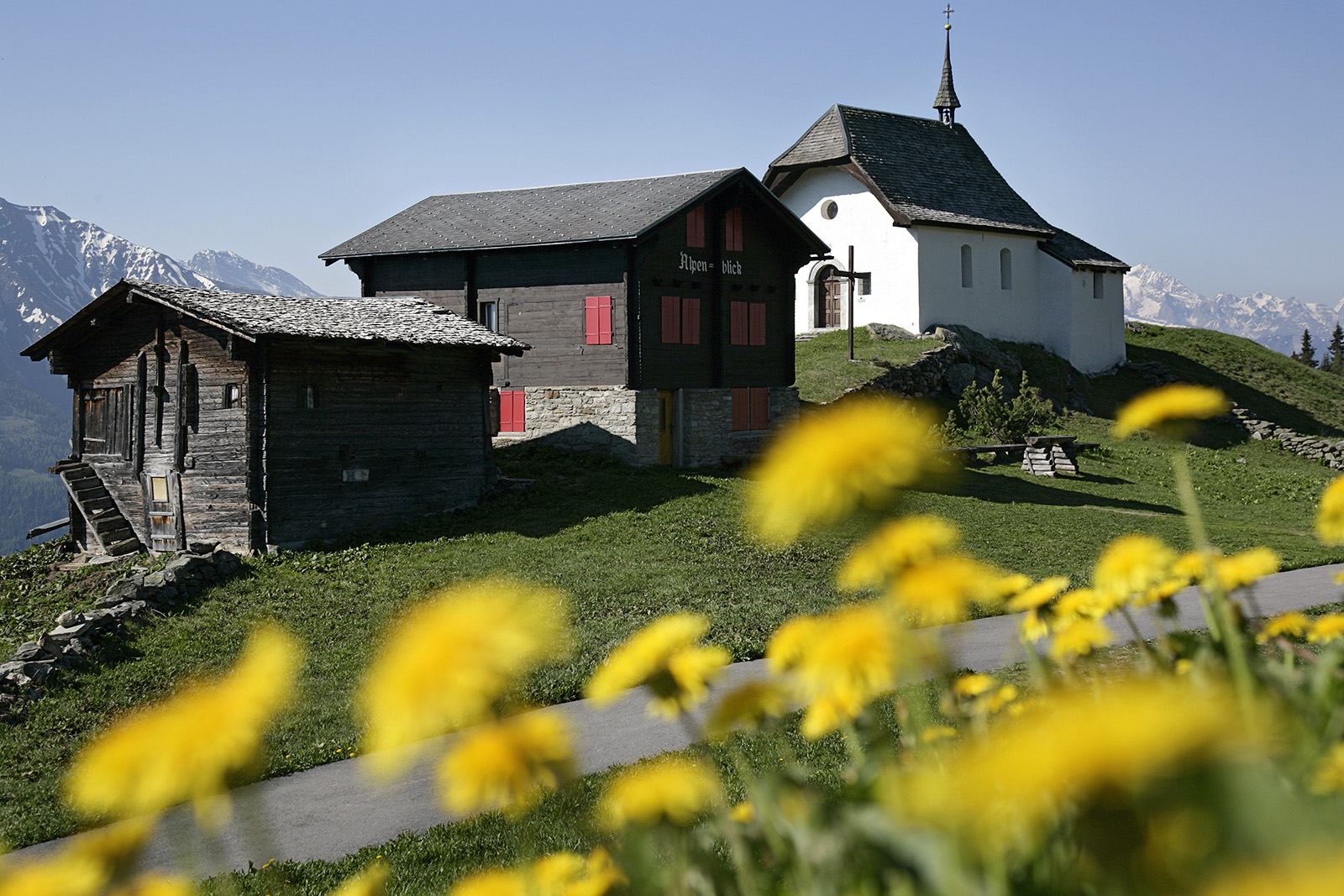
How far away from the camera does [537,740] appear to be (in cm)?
150

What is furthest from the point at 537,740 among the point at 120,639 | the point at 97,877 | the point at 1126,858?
the point at 120,639

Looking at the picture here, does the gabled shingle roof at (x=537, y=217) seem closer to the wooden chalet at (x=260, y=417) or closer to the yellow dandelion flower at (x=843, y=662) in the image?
the wooden chalet at (x=260, y=417)

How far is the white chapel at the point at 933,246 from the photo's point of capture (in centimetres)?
3906

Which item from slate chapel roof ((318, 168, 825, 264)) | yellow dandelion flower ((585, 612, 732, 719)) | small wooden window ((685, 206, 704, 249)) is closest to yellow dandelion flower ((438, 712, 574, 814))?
yellow dandelion flower ((585, 612, 732, 719))

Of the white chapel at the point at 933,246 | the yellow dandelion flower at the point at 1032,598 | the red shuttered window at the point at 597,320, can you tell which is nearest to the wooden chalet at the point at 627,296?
the red shuttered window at the point at 597,320

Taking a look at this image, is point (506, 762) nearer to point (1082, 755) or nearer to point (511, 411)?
point (1082, 755)

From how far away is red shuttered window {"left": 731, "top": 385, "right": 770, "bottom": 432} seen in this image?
28672 millimetres

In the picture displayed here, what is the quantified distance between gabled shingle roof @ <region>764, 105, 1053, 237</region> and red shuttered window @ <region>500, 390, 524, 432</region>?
1794 centimetres

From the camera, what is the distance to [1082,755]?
848 millimetres

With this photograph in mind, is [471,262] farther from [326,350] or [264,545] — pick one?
[264,545]

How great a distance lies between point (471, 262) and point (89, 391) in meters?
9.87

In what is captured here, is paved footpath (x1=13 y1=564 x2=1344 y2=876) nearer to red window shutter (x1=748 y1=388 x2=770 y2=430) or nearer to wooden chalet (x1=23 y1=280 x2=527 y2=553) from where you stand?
wooden chalet (x1=23 y1=280 x2=527 y2=553)

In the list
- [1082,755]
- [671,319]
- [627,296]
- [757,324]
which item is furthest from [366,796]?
[757,324]

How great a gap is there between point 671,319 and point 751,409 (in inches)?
151
